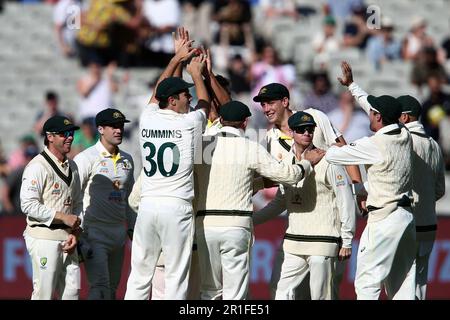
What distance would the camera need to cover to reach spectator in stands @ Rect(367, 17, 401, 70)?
23141 mm

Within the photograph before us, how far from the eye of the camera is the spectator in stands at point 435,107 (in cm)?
2038

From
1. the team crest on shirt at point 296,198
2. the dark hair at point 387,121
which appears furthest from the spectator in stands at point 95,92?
the dark hair at point 387,121

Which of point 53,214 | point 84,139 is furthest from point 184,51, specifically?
point 84,139

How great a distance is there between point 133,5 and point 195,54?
8.95m

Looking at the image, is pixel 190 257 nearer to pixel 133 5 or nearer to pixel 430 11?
pixel 133 5

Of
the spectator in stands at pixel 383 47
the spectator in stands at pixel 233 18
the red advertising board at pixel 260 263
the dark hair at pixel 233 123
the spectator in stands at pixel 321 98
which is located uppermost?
the spectator in stands at pixel 233 18

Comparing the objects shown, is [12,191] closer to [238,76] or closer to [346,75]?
[238,76]

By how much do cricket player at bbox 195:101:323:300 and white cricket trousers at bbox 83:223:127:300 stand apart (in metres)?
1.43

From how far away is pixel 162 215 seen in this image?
12508 millimetres

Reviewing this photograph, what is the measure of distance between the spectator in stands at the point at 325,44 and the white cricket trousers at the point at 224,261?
10.2 metres

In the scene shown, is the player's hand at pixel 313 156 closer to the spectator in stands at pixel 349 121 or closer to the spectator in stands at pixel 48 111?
the spectator in stands at pixel 349 121

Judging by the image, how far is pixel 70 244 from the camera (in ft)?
42.5

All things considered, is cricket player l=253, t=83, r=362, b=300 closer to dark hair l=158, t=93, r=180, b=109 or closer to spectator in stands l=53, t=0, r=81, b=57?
dark hair l=158, t=93, r=180, b=109

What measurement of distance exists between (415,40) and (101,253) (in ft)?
38.4
